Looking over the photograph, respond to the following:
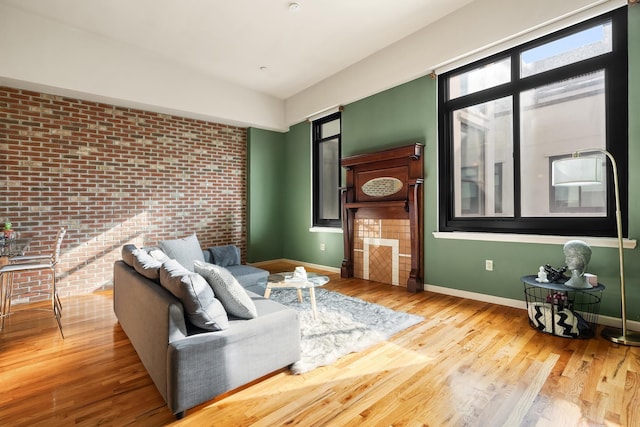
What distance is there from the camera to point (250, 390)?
187 centimetres

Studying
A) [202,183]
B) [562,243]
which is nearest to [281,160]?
[202,183]

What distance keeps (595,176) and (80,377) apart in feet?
12.9

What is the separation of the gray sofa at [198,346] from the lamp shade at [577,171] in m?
2.37

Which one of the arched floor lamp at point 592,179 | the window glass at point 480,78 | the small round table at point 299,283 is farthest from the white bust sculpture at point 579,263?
the small round table at point 299,283

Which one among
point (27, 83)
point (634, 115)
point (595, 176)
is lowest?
point (595, 176)

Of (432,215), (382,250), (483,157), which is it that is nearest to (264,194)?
(382,250)

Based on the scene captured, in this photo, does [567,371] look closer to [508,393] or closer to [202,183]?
[508,393]

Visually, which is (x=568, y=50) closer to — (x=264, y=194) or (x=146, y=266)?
(x=146, y=266)

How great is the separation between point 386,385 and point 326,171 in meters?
4.19

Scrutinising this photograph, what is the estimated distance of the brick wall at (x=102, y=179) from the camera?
3.82m

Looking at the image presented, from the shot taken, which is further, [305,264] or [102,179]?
[305,264]

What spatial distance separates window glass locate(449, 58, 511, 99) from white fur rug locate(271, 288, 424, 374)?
2726 millimetres

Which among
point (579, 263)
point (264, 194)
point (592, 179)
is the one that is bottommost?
point (579, 263)

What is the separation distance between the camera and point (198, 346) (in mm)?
1625
